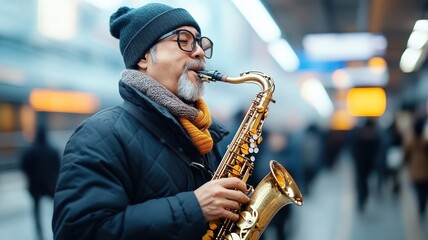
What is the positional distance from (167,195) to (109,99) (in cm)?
202

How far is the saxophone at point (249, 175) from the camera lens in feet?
5.54

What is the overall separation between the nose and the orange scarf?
19 cm

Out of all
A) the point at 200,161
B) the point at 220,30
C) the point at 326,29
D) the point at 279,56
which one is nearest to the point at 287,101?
the point at 279,56

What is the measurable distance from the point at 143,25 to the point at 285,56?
3.14m

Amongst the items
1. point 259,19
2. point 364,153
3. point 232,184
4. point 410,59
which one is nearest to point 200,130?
point 232,184

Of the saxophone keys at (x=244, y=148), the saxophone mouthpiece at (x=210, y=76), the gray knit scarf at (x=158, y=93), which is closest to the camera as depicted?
the gray knit scarf at (x=158, y=93)

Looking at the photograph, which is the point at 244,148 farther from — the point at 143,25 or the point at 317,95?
the point at 317,95

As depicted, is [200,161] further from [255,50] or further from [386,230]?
[386,230]

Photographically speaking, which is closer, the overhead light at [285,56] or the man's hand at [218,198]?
the man's hand at [218,198]

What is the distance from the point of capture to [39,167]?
3207mm

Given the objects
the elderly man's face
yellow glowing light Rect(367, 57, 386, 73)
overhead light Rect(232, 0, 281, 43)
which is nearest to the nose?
the elderly man's face

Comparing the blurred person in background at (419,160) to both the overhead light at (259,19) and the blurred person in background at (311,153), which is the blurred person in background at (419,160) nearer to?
the blurred person in background at (311,153)

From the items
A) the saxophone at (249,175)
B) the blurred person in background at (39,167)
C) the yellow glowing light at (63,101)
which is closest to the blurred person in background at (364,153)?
the yellow glowing light at (63,101)

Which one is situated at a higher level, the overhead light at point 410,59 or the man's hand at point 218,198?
the overhead light at point 410,59
